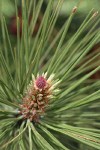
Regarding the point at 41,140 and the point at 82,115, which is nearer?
the point at 41,140

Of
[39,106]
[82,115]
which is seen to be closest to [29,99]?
[39,106]

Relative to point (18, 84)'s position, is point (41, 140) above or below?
below

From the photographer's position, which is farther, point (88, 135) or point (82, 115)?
point (82, 115)

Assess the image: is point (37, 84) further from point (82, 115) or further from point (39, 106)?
point (82, 115)

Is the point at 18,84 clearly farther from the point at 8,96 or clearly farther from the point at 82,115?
the point at 82,115

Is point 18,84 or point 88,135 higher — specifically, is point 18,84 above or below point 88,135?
above

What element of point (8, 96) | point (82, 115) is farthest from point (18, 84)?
point (82, 115)
